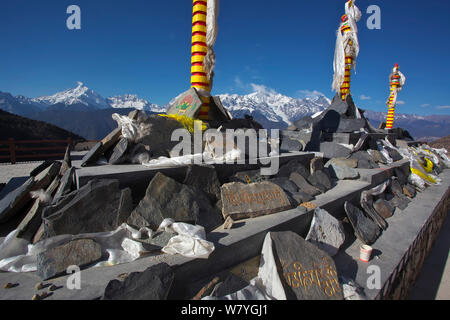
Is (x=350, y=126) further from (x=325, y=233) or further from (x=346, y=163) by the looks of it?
(x=325, y=233)

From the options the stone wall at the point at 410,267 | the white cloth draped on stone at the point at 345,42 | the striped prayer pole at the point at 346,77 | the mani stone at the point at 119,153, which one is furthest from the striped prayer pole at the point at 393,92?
the mani stone at the point at 119,153

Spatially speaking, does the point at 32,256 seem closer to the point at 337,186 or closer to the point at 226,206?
the point at 226,206

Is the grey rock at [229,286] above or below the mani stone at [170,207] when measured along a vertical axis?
below

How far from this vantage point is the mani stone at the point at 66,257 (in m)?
1.53

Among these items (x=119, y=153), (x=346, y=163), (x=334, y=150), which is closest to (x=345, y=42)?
(x=334, y=150)

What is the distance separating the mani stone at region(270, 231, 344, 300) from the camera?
5.79 ft

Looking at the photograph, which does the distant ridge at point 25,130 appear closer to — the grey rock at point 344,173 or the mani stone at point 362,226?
the grey rock at point 344,173

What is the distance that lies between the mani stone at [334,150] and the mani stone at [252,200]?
3529mm

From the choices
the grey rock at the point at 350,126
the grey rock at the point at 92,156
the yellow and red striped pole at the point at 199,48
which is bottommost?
the grey rock at the point at 92,156

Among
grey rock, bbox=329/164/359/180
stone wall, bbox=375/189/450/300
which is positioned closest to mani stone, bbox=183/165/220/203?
stone wall, bbox=375/189/450/300

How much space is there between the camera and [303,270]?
6.14 ft

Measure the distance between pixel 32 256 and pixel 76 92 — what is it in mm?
101408
